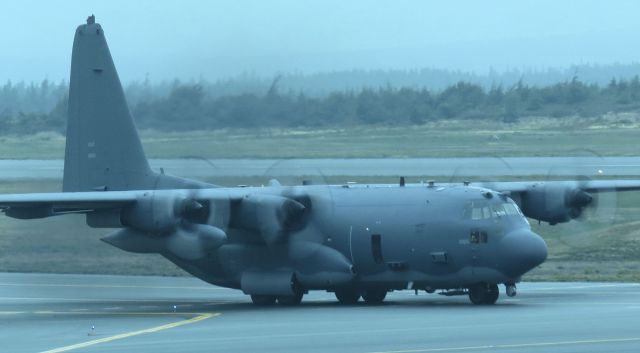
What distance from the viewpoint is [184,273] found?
35.9 metres

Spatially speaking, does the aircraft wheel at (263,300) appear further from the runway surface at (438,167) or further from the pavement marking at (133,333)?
the runway surface at (438,167)

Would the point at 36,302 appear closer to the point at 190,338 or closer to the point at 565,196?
the point at 190,338

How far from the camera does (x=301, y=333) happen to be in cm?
1972

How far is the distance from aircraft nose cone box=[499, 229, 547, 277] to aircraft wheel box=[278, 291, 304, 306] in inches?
177

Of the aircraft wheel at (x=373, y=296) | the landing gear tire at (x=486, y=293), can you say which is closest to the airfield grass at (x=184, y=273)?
the aircraft wheel at (x=373, y=296)

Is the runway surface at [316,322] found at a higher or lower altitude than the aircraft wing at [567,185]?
lower

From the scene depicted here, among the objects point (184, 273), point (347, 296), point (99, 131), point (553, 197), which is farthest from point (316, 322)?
point (184, 273)

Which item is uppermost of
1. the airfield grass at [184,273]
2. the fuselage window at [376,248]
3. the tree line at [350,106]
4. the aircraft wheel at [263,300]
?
the tree line at [350,106]

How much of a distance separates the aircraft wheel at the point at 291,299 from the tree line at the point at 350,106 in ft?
12.2

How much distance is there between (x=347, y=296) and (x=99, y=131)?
677cm

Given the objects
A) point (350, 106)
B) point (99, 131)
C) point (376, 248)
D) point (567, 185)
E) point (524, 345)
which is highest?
point (350, 106)

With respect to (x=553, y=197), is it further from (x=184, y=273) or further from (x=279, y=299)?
(x=184, y=273)

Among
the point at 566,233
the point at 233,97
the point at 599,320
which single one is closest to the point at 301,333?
the point at 599,320

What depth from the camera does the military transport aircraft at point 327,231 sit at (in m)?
24.2
